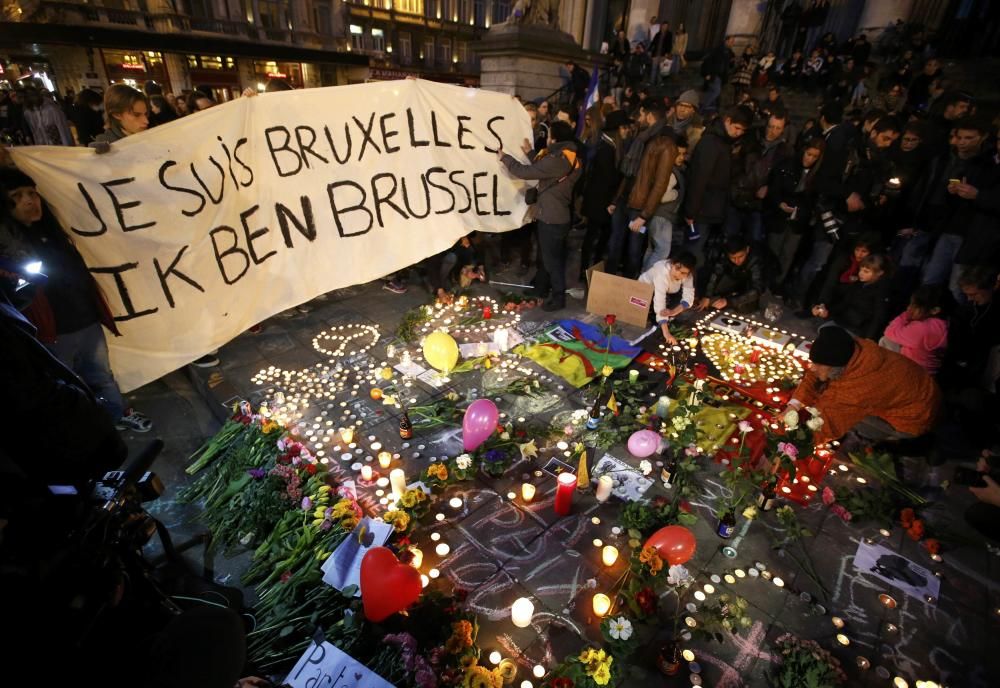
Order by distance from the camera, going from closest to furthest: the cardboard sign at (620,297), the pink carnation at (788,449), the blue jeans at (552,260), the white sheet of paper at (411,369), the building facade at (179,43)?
the pink carnation at (788,449) < the white sheet of paper at (411,369) < the cardboard sign at (620,297) < the blue jeans at (552,260) < the building facade at (179,43)

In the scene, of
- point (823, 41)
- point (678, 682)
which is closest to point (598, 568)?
point (678, 682)

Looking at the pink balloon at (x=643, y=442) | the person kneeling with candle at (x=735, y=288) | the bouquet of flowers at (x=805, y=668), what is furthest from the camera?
the person kneeling with candle at (x=735, y=288)

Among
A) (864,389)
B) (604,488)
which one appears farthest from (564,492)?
(864,389)

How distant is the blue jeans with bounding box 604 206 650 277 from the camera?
6289 millimetres

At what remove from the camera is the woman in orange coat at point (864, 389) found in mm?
3398

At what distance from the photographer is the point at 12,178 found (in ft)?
9.08

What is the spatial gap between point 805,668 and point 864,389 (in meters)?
2.08

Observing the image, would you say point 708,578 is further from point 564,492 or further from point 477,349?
point 477,349

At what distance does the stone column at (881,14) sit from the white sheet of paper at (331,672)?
18307 millimetres

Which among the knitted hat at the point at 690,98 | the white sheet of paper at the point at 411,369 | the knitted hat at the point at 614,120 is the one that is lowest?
the white sheet of paper at the point at 411,369

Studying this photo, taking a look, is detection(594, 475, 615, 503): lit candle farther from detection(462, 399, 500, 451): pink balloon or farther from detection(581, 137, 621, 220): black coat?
detection(581, 137, 621, 220): black coat

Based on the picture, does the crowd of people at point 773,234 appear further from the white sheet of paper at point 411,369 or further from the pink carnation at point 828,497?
the white sheet of paper at point 411,369

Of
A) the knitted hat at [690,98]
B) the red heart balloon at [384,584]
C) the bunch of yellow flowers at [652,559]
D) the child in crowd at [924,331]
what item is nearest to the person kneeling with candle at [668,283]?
the child in crowd at [924,331]

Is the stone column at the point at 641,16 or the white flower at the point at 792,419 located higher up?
the stone column at the point at 641,16
